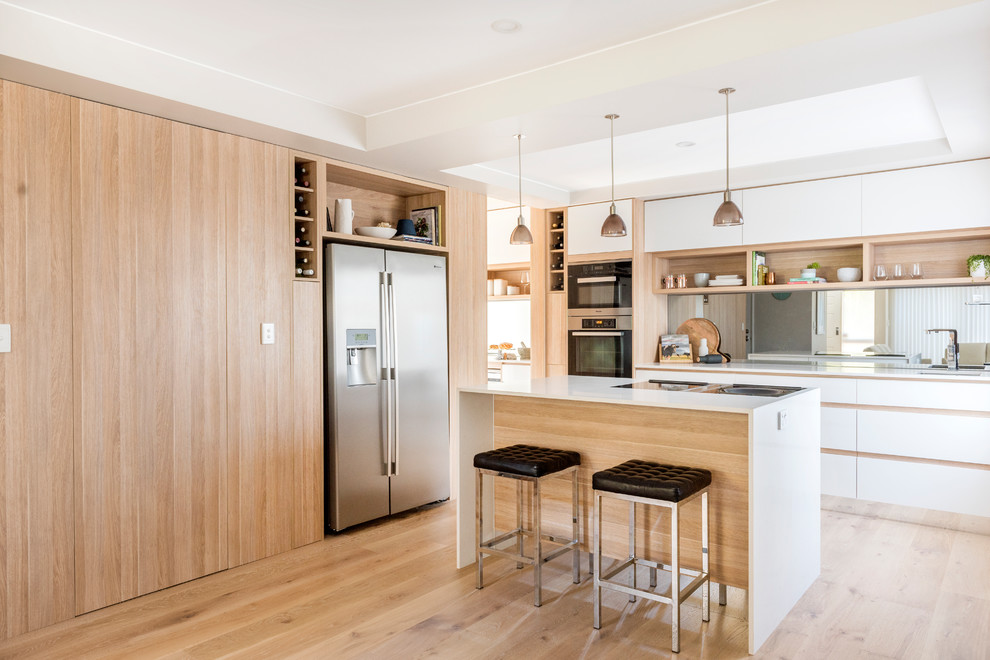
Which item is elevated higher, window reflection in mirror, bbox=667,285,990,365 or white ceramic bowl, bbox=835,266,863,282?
white ceramic bowl, bbox=835,266,863,282

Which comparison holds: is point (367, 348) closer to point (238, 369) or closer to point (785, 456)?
point (238, 369)

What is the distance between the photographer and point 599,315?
5727 mm

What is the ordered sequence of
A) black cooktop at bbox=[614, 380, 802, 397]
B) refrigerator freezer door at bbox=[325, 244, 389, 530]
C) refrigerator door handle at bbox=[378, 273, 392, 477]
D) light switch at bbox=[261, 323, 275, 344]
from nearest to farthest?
black cooktop at bbox=[614, 380, 802, 397], light switch at bbox=[261, 323, 275, 344], refrigerator freezer door at bbox=[325, 244, 389, 530], refrigerator door handle at bbox=[378, 273, 392, 477]

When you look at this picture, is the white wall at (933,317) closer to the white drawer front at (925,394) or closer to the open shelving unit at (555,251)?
the white drawer front at (925,394)

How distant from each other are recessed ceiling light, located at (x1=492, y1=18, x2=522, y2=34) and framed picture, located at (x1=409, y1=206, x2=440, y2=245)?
201 centimetres

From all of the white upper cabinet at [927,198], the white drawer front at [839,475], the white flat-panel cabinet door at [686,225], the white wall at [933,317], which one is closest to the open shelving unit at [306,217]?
the white flat-panel cabinet door at [686,225]

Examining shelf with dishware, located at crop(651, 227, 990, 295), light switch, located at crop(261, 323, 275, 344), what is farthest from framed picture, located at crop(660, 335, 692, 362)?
light switch, located at crop(261, 323, 275, 344)

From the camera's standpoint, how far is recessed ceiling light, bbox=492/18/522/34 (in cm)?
263

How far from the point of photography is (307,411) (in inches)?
150

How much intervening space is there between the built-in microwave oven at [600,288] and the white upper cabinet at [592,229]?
136mm

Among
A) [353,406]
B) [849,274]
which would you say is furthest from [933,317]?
[353,406]

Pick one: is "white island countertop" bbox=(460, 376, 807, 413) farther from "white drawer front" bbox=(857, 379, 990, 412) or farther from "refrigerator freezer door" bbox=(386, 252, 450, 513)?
"white drawer front" bbox=(857, 379, 990, 412)

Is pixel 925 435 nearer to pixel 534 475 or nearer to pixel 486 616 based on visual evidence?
pixel 534 475

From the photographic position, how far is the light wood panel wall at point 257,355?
11.3ft
